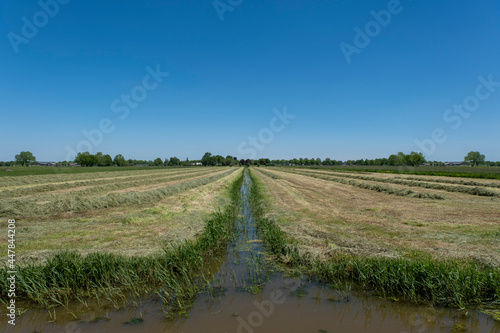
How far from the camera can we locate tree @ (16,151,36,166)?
144 meters

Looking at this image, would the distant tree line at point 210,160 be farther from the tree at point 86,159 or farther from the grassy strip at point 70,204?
the grassy strip at point 70,204

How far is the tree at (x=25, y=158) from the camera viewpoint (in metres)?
144

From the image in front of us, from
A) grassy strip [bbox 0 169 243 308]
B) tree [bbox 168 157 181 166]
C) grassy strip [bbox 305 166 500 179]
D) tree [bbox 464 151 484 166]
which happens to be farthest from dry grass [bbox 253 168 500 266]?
tree [bbox 168 157 181 166]

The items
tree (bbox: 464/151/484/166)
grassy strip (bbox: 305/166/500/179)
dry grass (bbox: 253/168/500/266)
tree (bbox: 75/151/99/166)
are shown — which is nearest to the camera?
dry grass (bbox: 253/168/500/266)

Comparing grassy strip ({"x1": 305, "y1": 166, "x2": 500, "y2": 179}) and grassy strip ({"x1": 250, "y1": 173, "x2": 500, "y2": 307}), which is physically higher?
grassy strip ({"x1": 305, "y1": 166, "x2": 500, "y2": 179})

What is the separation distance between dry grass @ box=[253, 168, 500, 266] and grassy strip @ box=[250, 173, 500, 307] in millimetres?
722

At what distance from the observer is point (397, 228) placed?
399 inches

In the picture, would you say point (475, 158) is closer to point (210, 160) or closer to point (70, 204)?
point (210, 160)

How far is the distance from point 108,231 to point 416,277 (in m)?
10.1

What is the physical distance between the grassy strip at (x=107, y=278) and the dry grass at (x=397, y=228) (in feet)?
12.1

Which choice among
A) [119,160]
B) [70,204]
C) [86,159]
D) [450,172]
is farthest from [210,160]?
[70,204]

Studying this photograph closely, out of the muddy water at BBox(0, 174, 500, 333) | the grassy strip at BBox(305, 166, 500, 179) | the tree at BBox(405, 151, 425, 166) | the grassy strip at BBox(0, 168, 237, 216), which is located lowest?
the muddy water at BBox(0, 174, 500, 333)

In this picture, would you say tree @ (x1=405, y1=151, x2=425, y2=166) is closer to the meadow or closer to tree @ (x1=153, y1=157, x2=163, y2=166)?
the meadow

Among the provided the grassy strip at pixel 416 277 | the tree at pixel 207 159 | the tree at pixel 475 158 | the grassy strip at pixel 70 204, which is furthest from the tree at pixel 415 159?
the grassy strip at pixel 416 277
